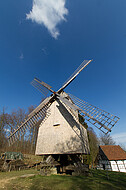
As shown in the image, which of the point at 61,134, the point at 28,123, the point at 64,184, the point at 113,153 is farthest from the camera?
the point at 113,153

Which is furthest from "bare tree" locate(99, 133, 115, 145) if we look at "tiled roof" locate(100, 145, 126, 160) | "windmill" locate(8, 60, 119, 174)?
"windmill" locate(8, 60, 119, 174)

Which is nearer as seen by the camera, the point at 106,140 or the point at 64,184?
the point at 64,184

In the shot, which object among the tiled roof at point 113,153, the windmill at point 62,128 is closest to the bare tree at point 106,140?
the tiled roof at point 113,153

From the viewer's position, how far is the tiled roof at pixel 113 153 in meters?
18.2

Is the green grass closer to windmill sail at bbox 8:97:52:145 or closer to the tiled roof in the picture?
windmill sail at bbox 8:97:52:145

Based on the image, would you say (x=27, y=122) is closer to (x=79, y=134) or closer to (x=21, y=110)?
(x=79, y=134)

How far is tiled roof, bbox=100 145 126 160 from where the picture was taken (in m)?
18.2

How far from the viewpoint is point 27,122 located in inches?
372

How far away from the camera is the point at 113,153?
1938 cm

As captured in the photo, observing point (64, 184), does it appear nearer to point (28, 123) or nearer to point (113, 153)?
point (28, 123)

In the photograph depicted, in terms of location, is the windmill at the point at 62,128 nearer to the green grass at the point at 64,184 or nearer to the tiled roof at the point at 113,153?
the green grass at the point at 64,184

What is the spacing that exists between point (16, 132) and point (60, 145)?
4.95 m

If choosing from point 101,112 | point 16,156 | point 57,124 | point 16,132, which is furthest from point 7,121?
point 101,112

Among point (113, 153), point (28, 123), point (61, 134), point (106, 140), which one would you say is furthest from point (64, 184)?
point (106, 140)
